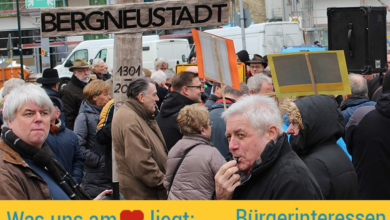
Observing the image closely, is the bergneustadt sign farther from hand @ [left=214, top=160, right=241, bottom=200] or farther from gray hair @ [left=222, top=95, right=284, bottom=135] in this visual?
hand @ [left=214, top=160, right=241, bottom=200]

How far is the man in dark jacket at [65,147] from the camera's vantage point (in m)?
6.07

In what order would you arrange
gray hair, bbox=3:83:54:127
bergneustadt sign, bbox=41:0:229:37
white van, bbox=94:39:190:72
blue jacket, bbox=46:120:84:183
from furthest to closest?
white van, bbox=94:39:190:72, blue jacket, bbox=46:120:84:183, bergneustadt sign, bbox=41:0:229:37, gray hair, bbox=3:83:54:127

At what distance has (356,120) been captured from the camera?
20.8 feet

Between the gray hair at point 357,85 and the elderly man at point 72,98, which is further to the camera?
the elderly man at point 72,98

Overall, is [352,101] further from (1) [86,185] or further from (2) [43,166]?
(2) [43,166]

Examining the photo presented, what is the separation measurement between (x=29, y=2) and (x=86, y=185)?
15.0m

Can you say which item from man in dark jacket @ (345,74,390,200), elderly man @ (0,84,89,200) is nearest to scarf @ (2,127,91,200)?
elderly man @ (0,84,89,200)

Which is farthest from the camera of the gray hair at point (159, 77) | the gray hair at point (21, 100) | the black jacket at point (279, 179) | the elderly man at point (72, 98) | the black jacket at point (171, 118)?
the gray hair at point (159, 77)

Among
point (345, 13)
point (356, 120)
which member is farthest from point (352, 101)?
point (345, 13)

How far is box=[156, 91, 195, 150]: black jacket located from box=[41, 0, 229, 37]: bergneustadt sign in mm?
1421

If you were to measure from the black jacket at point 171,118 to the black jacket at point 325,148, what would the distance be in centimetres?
214

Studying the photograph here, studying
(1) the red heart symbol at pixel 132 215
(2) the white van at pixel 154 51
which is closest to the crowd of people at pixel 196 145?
(1) the red heart symbol at pixel 132 215

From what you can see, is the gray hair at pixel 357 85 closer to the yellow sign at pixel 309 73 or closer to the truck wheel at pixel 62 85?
the yellow sign at pixel 309 73

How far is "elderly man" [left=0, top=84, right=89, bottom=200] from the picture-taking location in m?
3.46
